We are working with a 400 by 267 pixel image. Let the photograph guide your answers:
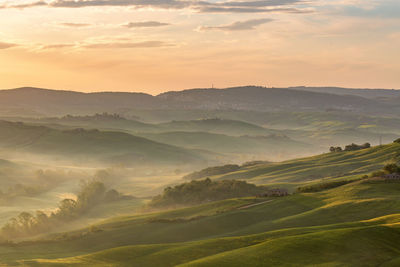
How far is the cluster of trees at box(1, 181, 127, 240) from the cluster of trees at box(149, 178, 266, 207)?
17933 millimetres

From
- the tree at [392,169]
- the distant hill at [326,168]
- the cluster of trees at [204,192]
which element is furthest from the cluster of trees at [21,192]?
the tree at [392,169]

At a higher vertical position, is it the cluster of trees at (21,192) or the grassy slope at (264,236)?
the cluster of trees at (21,192)

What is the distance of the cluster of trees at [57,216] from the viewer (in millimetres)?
91688

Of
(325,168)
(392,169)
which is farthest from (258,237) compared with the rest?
(325,168)

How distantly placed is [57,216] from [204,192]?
100 ft

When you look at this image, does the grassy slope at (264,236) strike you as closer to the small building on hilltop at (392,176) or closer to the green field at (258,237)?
the green field at (258,237)

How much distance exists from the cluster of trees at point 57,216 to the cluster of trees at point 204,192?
1793cm

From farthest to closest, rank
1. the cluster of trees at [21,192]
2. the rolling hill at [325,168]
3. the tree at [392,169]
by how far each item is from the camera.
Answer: the cluster of trees at [21,192]
the rolling hill at [325,168]
the tree at [392,169]

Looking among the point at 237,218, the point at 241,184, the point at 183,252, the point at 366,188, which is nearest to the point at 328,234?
the point at 183,252

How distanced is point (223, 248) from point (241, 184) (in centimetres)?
6663

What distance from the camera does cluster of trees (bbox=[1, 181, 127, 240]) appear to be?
91688 millimetres

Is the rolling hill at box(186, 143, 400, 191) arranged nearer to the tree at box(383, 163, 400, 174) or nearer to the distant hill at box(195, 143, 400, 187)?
the distant hill at box(195, 143, 400, 187)

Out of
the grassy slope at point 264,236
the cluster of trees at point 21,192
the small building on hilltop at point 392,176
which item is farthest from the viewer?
the cluster of trees at point 21,192

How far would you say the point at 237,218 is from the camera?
64875 millimetres
